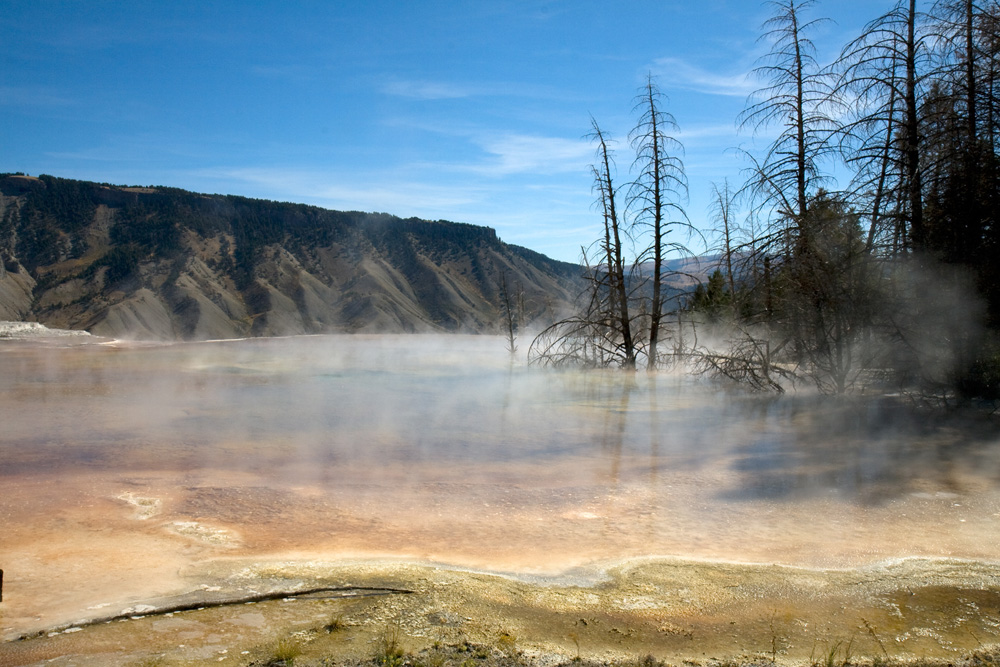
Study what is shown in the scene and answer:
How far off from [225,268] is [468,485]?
91.2 m

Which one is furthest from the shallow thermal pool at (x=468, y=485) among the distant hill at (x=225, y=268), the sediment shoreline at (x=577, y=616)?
the distant hill at (x=225, y=268)

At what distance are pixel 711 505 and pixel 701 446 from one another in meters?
2.97

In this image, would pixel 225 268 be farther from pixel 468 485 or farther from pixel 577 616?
pixel 577 616

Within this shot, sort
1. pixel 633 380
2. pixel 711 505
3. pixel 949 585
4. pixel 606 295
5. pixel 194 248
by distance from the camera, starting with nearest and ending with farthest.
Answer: pixel 949 585, pixel 711 505, pixel 633 380, pixel 606 295, pixel 194 248

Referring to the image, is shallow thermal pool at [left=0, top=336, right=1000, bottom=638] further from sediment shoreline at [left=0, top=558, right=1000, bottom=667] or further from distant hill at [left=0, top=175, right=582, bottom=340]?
distant hill at [left=0, top=175, right=582, bottom=340]

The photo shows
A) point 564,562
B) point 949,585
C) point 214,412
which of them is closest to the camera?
point 949,585

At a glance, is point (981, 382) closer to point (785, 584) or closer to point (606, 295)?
point (785, 584)

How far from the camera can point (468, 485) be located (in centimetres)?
822

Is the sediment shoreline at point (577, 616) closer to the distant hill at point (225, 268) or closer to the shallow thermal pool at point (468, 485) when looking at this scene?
the shallow thermal pool at point (468, 485)

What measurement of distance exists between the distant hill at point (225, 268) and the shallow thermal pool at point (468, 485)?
176 ft

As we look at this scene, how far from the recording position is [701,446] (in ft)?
33.5

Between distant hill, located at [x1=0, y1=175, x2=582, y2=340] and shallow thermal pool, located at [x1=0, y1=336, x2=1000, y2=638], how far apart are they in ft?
176

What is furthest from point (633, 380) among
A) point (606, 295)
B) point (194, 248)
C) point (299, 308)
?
point (194, 248)

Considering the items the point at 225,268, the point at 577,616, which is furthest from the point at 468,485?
the point at 225,268
